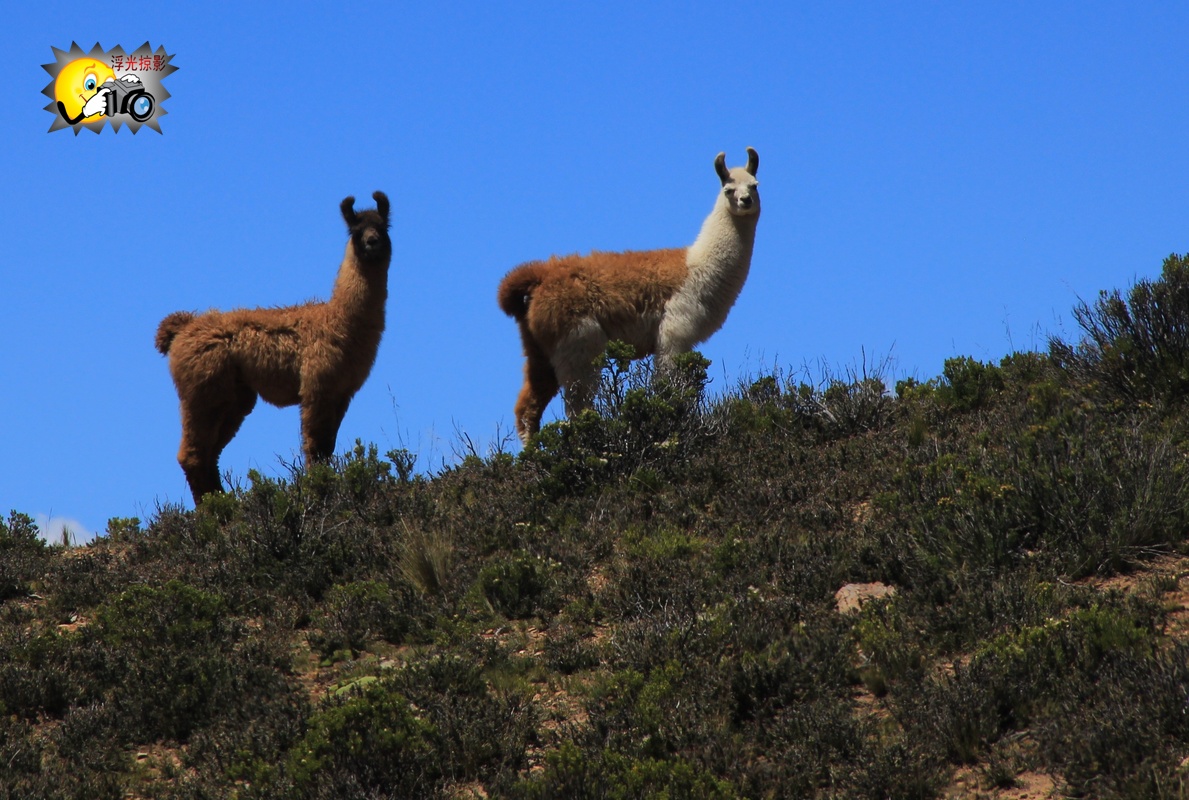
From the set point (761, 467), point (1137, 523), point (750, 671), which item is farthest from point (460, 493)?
point (1137, 523)

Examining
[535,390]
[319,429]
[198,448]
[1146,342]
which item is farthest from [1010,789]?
[198,448]

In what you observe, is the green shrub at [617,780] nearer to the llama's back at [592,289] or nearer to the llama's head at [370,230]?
the llama's back at [592,289]

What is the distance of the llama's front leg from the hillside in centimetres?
121

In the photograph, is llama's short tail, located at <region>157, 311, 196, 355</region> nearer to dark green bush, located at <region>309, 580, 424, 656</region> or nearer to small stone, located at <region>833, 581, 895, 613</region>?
dark green bush, located at <region>309, 580, 424, 656</region>

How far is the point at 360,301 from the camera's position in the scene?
11750mm

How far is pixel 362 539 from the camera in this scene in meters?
8.78

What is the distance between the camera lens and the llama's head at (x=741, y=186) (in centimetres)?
1199

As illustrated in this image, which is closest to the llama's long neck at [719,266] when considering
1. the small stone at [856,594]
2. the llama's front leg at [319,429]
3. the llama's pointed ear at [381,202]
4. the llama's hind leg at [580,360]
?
the llama's hind leg at [580,360]

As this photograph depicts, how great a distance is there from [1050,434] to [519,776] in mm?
4370

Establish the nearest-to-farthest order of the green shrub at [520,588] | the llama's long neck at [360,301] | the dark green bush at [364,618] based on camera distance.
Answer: the dark green bush at [364,618]
the green shrub at [520,588]
the llama's long neck at [360,301]

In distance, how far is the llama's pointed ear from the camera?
1238 cm

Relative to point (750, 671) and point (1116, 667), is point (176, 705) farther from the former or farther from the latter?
point (1116, 667)

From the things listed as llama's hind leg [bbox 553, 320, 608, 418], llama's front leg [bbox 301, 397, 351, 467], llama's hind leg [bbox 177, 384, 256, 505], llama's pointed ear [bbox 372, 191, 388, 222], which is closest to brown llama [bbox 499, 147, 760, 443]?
llama's hind leg [bbox 553, 320, 608, 418]

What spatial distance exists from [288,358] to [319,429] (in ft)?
2.62
